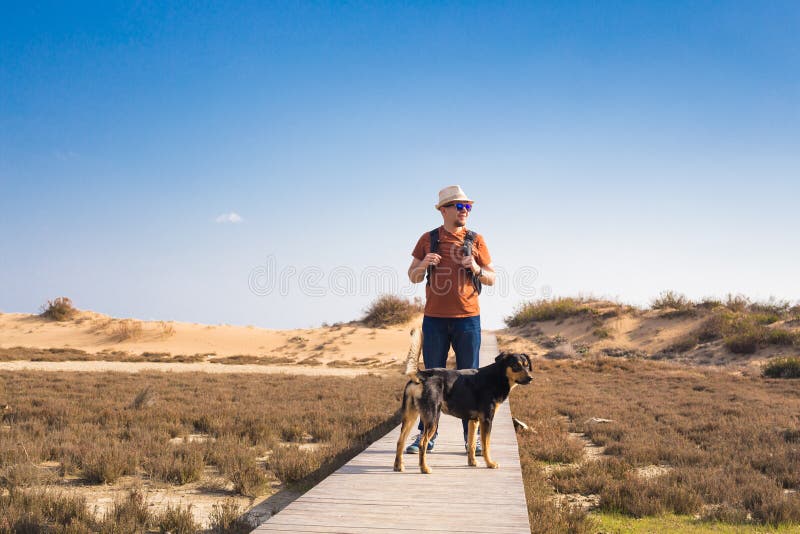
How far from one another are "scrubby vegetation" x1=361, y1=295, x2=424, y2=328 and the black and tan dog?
28405mm

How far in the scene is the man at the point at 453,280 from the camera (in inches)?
246

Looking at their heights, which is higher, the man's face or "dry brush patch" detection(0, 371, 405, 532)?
the man's face

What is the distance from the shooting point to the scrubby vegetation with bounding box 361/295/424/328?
3428cm

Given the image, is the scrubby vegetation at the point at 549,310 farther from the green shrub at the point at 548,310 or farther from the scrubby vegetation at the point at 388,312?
the scrubby vegetation at the point at 388,312

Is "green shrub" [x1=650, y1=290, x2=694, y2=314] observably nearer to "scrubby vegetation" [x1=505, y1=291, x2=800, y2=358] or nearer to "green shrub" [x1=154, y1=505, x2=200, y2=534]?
"scrubby vegetation" [x1=505, y1=291, x2=800, y2=358]

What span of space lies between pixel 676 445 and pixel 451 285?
16.8 ft

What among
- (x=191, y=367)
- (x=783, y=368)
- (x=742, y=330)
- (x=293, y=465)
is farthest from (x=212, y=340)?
(x=293, y=465)

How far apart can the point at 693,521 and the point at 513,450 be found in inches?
76.8

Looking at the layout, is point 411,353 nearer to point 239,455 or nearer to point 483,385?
point 483,385

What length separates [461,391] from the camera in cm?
568

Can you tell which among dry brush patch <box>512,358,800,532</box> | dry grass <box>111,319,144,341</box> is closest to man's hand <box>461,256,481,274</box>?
dry brush patch <box>512,358,800,532</box>

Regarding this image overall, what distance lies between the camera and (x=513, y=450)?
6.81 meters

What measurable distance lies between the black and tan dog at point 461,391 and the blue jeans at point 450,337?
56 centimetres

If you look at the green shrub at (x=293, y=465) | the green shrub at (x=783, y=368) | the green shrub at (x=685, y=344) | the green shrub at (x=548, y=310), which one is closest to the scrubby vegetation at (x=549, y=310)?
the green shrub at (x=548, y=310)
